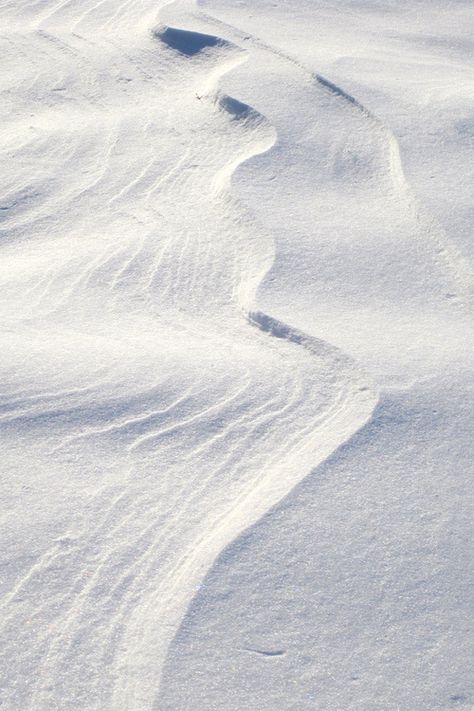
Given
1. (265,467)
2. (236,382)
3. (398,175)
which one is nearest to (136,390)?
(236,382)

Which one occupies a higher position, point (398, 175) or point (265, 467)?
point (398, 175)

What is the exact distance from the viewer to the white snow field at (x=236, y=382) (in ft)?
3.68

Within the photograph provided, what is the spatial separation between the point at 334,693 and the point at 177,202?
1.14 metres

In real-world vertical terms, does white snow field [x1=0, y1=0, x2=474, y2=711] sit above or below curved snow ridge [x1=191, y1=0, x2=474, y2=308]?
below

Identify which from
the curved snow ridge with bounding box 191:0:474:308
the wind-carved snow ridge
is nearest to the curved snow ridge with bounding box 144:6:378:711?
the wind-carved snow ridge

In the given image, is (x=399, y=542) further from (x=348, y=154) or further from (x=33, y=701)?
(x=348, y=154)

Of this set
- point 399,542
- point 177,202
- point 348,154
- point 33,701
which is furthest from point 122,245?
point 33,701

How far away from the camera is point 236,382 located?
1.48 meters

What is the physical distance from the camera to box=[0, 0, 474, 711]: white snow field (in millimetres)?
1122

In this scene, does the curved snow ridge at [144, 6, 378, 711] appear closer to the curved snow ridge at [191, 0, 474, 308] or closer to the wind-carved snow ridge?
the wind-carved snow ridge

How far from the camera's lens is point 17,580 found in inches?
46.8

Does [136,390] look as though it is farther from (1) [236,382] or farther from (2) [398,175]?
(2) [398,175]

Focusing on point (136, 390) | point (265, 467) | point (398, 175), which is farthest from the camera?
point (398, 175)

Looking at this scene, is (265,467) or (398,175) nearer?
(265,467)
